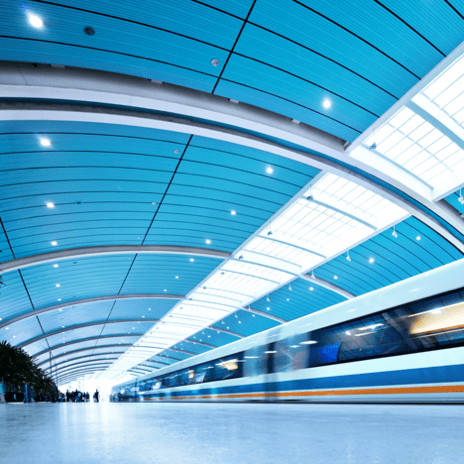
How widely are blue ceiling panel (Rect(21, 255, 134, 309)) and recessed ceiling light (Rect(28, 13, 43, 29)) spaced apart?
16615mm

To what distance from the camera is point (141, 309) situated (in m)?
36.8

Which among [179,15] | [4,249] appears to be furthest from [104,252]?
[179,15]

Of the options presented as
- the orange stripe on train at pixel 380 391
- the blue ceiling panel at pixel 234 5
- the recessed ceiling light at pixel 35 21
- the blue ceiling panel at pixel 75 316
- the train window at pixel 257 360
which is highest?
the recessed ceiling light at pixel 35 21

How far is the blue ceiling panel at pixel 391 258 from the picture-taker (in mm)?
19922

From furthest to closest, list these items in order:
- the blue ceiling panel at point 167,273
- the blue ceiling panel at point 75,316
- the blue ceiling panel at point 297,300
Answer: the blue ceiling panel at point 75,316 < the blue ceiling panel at point 297,300 < the blue ceiling panel at point 167,273

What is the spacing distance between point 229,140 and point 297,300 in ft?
67.9

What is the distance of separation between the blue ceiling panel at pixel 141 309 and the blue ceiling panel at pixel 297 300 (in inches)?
330

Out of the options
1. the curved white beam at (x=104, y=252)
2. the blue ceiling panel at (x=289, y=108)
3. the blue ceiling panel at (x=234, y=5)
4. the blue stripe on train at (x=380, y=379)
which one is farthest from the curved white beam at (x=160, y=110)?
the curved white beam at (x=104, y=252)

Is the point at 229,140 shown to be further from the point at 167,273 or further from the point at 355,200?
the point at 167,273

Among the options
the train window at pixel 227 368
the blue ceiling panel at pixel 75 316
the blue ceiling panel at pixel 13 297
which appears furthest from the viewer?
the blue ceiling panel at pixel 75 316

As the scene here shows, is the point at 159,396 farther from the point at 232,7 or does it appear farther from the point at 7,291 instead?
the point at 232,7

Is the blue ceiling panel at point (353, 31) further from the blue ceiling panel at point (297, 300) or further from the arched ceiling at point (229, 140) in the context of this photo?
the blue ceiling panel at point (297, 300)

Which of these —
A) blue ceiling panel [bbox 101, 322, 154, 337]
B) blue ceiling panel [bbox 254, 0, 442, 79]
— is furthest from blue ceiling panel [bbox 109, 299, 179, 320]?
blue ceiling panel [bbox 254, 0, 442, 79]

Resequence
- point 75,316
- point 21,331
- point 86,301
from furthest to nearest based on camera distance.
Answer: point 75,316, point 21,331, point 86,301
